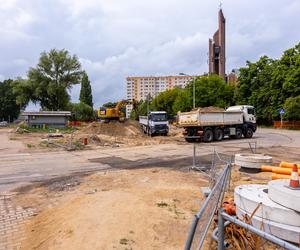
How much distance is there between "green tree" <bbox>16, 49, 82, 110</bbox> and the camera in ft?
202

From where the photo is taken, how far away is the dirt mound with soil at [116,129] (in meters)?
34.4

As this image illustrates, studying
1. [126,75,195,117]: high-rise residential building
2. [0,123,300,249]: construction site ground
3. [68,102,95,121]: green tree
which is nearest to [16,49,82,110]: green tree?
[68,102,95,121]: green tree

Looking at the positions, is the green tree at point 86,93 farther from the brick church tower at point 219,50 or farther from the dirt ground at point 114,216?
the dirt ground at point 114,216

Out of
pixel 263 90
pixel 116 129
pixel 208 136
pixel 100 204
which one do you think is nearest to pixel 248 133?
pixel 208 136

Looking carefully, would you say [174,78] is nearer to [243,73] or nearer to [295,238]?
[243,73]

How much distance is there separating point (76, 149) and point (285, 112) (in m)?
35.6

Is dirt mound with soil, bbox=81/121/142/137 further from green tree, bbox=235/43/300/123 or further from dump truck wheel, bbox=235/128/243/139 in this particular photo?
green tree, bbox=235/43/300/123

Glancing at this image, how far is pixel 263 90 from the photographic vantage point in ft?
169

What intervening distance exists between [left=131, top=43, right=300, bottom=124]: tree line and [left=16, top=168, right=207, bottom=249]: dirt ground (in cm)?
3244

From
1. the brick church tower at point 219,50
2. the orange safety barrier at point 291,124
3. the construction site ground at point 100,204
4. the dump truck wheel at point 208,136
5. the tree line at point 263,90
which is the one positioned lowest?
the construction site ground at point 100,204

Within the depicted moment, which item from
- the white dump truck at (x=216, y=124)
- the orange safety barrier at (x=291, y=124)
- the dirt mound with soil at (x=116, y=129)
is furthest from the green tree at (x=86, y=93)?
the white dump truck at (x=216, y=124)

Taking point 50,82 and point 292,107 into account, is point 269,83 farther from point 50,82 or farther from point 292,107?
point 50,82

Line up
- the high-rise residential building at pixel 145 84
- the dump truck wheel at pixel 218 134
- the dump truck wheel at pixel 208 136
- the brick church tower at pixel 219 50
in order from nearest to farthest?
the dump truck wheel at pixel 208 136, the dump truck wheel at pixel 218 134, the brick church tower at pixel 219 50, the high-rise residential building at pixel 145 84

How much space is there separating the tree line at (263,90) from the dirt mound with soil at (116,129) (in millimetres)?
5257
